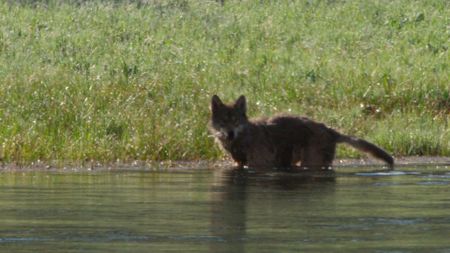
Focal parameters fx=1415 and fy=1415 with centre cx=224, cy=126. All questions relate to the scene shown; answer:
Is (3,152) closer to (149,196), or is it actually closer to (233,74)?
(149,196)

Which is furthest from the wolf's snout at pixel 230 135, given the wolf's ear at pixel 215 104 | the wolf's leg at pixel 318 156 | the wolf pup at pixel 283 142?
the wolf's leg at pixel 318 156

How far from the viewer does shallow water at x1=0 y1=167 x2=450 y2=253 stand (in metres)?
8.61

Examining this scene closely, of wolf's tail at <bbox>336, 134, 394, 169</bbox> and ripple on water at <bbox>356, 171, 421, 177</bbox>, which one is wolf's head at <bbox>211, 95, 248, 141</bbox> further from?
ripple on water at <bbox>356, 171, 421, 177</bbox>

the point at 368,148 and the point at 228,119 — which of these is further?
the point at 228,119

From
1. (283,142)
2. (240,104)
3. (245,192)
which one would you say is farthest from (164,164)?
(245,192)

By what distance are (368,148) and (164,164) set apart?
2.26 meters

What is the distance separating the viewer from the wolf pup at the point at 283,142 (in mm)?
15555

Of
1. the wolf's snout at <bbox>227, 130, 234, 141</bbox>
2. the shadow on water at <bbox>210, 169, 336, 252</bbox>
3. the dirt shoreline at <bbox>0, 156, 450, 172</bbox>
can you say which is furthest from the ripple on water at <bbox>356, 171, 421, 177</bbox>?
the wolf's snout at <bbox>227, 130, 234, 141</bbox>

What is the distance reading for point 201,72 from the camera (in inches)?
835

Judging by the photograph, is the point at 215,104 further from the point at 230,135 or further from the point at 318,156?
the point at 318,156

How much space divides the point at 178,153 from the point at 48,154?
153cm

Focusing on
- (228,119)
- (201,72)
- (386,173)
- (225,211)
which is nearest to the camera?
(225,211)

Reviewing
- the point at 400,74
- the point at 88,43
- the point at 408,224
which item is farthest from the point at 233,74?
the point at 408,224

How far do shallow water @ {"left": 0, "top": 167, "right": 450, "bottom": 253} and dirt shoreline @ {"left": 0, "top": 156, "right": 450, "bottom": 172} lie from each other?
2.09ft
